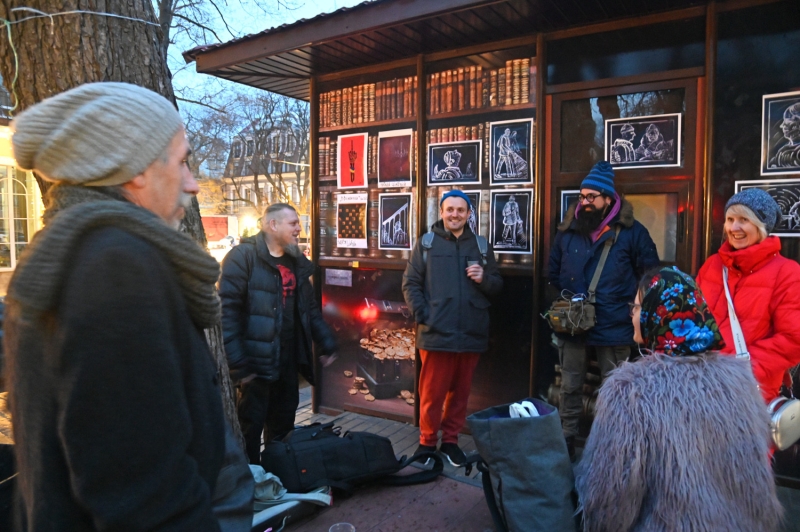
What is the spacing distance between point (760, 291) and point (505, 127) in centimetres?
239

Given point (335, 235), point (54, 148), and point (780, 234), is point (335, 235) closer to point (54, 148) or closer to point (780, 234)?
point (780, 234)

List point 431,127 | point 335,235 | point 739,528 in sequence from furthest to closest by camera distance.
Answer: point 335,235 < point 431,127 < point 739,528

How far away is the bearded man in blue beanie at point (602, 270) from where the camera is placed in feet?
12.3

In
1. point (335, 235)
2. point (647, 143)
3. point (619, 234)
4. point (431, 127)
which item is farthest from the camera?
point (335, 235)

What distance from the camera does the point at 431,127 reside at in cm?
502

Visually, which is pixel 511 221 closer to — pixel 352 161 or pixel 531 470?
pixel 352 161

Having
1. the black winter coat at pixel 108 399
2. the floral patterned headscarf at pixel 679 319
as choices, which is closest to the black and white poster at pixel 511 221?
the floral patterned headscarf at pixel 679 319

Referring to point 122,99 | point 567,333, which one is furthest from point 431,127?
point 122,99

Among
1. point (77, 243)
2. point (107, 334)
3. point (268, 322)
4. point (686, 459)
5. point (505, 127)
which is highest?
point (505, 127)

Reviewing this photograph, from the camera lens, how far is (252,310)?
3.73 m

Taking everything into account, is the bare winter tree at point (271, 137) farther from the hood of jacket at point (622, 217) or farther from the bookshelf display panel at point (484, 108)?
the hood of jacket at point (622, 217)

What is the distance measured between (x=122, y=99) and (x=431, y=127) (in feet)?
13.4

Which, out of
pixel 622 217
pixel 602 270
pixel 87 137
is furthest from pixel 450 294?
pixel 87 137

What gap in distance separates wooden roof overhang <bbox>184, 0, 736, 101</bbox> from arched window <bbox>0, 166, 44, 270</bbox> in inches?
582
